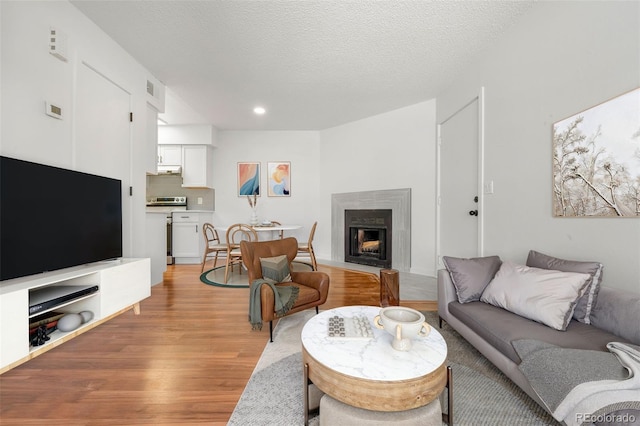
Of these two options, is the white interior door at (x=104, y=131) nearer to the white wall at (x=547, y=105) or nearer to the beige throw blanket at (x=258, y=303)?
the beige throw blanket at (x=258, y=303)

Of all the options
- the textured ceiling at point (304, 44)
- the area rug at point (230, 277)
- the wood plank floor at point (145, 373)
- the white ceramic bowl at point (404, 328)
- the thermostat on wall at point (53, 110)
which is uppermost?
the textured ceiling at point (304, 44)

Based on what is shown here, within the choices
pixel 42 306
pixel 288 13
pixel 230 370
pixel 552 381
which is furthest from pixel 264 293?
pixel 288 13

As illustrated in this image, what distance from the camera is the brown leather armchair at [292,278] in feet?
6.48

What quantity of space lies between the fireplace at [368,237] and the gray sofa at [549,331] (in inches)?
107

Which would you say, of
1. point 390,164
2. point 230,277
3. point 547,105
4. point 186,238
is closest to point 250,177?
point 186,238

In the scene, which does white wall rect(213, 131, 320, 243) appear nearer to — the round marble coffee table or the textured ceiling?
the textured ceiling

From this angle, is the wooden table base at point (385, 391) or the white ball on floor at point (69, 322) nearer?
the wooden table base at point (385, 391)

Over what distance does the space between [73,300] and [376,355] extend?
80.1 inches

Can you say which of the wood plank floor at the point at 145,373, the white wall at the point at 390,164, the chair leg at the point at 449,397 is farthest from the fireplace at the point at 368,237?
the chair leg at the point at 449,397

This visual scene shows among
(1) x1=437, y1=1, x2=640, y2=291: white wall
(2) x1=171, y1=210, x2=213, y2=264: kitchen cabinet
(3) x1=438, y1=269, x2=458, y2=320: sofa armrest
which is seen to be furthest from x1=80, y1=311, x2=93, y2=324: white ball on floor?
(1) x1=437, y1=1, x2=640, y2=291: white wall

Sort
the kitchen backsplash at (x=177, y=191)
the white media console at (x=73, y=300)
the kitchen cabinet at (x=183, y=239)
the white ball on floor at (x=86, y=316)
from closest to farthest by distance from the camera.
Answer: the white media console at (x=73, y=300) → the white ball on floor at (x=86, y=316) → the kitchen cabinet at (x=183, y=239) → the kitchen backsplash at (x=177, y=191)

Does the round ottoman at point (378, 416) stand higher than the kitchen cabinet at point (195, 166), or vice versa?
the kitchen cabinet at point (195, 166)

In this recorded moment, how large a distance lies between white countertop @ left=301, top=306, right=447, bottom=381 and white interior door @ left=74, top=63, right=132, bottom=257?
96.5 inches

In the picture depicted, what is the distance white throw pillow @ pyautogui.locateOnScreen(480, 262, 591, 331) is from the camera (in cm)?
143
